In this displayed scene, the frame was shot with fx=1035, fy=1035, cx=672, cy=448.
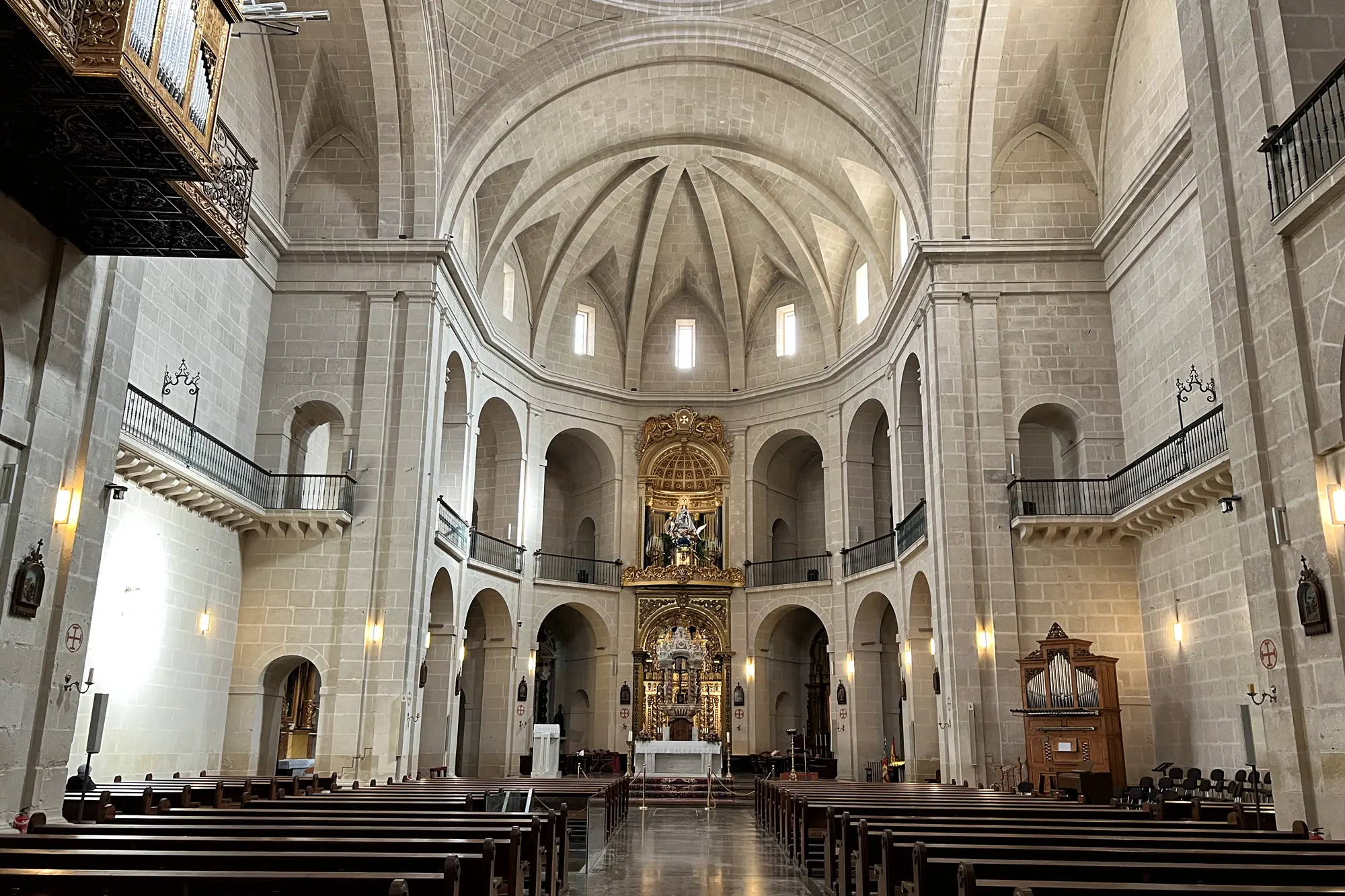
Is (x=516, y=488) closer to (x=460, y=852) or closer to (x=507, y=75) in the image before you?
(x=507, y=75)

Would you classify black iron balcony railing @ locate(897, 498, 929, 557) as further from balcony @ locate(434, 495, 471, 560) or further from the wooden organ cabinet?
balcony @ locate(434, 495, 471, 560)

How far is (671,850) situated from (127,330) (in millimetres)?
8994

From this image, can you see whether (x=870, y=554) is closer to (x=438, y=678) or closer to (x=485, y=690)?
(x=485, y=690)

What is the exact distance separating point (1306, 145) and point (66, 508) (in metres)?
11.9

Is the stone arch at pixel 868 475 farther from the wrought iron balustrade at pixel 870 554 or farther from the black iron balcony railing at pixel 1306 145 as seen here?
the black iron balcony railing at pixel 1306 145

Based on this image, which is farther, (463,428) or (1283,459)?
(463,428)

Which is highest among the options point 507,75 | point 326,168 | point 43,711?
point 507,75

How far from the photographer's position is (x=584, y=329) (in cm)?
3053

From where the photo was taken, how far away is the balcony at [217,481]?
14.9 m

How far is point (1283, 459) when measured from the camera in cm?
930

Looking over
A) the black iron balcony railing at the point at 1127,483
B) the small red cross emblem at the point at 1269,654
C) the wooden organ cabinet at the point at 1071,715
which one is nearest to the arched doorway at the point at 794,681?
the black iron balcony railing at the point at 1127,483

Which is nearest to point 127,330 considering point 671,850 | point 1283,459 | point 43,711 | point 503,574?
point 43,711

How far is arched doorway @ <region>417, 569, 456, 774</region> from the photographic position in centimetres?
2256

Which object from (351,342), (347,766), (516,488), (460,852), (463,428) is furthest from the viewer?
(516,488)
